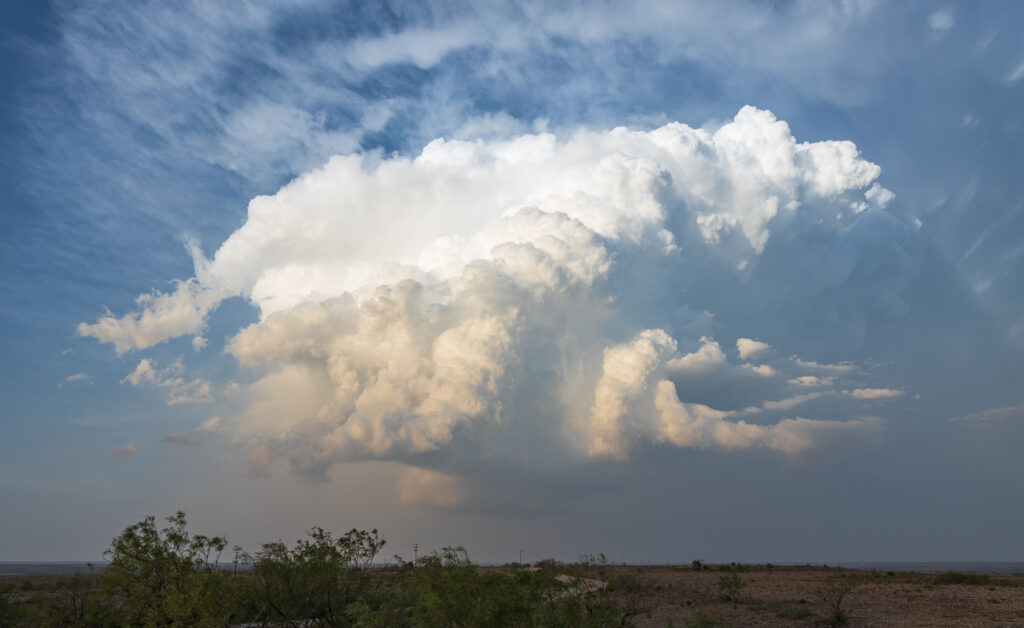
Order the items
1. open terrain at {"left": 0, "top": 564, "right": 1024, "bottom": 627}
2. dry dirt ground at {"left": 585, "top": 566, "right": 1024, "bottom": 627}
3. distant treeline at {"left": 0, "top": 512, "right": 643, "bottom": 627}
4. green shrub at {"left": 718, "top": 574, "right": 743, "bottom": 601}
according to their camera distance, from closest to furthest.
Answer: distant treeline at {"left": 0, "top": 512, "right": 643, "bottom": 627} < open terrain at {"left": 0, "top": 564, "right": 1024, "bottom": 627} < dry dirt ground at {"left": 585, "top": 566, "right": 1024, "bottom": 627} < green shrub at {"left": 718, "top": 574, "right": 743, "bottom": 601}

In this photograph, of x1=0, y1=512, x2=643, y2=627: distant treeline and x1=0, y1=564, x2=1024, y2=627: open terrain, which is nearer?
x1=0, y1=512, x2=643, y2=627: distant treeline

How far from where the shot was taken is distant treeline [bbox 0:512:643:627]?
2309cm

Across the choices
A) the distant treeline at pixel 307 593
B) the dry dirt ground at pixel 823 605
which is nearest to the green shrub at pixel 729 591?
the dry dirt ground at pixel 823 605

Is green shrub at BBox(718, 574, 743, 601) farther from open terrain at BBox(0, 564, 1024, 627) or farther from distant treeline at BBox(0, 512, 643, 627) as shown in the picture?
distant treeline at BBox(0, 512, 643, 627)

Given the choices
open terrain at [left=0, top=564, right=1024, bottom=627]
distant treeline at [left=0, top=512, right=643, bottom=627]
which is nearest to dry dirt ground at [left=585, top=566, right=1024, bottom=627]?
open terrain at [left=0, top=564, right=1024, bottom=627]

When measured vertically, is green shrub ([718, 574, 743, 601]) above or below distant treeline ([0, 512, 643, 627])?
below

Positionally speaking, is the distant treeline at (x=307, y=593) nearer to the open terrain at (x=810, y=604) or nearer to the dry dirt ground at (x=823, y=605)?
the open terrain at (x=810, y=604)

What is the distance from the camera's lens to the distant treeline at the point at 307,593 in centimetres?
2309

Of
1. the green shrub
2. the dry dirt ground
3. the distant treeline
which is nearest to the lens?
the distant treeline

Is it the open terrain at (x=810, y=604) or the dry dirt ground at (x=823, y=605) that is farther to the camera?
the dry dirt ground at (x=823, y=605)

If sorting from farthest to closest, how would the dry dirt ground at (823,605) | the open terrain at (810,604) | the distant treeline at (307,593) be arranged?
the dry dirt ground at (823,605) → the open terrain at (810,604) → the distant treeline at (307,593)

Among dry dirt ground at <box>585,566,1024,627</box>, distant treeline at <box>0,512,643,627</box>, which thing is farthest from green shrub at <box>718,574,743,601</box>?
distant treeline at <box>0,512,643,627</box>

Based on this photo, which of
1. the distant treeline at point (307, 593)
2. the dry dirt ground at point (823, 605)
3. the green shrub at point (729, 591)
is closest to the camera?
the distant treeline at point (307, 593)

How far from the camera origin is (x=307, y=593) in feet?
107
